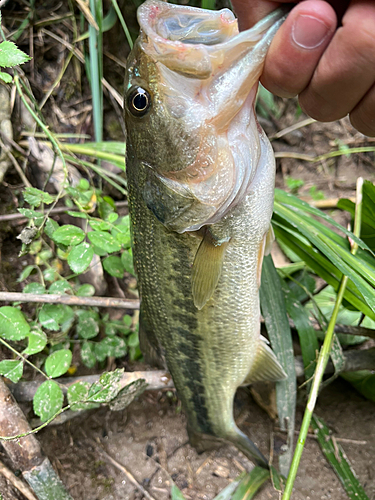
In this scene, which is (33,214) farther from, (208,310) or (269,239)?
(269,239)

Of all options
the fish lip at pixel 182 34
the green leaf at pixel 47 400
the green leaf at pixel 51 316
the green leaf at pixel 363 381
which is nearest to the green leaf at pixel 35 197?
the green leaf at pixel 51 316

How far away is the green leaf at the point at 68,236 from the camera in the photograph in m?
1.84

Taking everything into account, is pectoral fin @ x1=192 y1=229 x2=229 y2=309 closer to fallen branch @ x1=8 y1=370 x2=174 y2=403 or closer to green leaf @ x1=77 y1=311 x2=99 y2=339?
fallen branch @ x1=8 y1=370 x2=174 y2=403

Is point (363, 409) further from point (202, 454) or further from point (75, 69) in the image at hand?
point (75, 69)

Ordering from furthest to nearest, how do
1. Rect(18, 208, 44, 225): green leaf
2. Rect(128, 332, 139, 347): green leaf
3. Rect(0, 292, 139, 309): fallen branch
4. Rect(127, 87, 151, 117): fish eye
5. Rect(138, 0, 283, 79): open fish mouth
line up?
Rect(128, 332, 139, 347): green leaf < Rect(0, 292, 139, 309): fallen branch < Rect(18, 208, 44, 225): green leaf < Rect(127, 87, 151, 117): fish eye < Rect(138, 0, 283, 79): open fish mouth

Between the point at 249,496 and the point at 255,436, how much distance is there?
0.40 metres

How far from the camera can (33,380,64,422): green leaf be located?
1.68 metres

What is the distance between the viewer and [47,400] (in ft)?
5.56

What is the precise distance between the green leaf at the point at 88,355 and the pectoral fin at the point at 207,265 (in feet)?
3.34

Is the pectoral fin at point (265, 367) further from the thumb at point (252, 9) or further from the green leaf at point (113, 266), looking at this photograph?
the thumb at point (252, 9)

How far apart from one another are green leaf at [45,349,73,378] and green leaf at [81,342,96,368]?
17.0 inches

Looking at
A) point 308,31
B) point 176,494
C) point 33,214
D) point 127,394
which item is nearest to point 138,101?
point 308,31

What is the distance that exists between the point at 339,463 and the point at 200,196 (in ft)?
5.70

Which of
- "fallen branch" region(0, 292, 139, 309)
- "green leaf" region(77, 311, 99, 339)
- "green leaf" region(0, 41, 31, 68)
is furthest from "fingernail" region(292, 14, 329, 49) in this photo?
"green leaf" region(77, 311, 99, 339)
